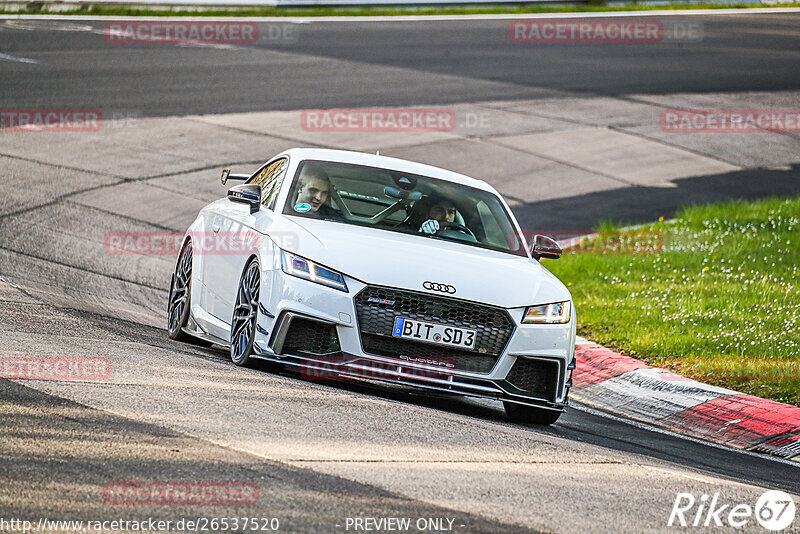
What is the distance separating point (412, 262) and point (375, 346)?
0.61m

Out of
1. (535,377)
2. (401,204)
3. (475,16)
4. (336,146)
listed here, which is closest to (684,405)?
(535,377)

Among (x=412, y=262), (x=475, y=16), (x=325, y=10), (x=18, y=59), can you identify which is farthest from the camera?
(x=475, y=16)

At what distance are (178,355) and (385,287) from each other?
169cm

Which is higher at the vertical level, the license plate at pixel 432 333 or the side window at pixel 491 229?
the side window at pixel 491 229

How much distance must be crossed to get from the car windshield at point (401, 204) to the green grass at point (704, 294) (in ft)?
7.21

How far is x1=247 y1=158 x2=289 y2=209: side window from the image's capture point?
9.25 m

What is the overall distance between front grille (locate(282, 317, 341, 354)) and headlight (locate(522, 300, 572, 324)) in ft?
4.02

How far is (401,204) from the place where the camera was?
919 cm

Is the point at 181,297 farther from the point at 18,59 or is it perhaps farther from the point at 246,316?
the point at 18,59

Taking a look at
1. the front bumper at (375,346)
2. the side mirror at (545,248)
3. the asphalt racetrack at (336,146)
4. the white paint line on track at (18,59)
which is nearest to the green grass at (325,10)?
the asphalt racetrack at (336,146)

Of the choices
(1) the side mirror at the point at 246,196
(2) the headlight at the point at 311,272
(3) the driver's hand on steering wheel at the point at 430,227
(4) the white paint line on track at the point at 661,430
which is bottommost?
(4) the white paint line on track at the point at 661,430

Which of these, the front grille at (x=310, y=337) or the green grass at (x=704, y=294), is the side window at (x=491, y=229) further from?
the green grass at (x=704, y=294)

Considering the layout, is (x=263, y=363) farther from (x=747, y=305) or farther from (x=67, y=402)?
(x=747, y=305)

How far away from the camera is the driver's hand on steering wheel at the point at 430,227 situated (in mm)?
8945
